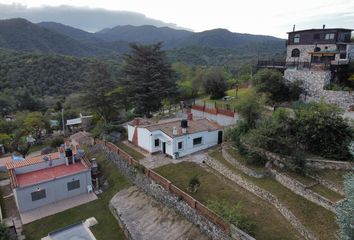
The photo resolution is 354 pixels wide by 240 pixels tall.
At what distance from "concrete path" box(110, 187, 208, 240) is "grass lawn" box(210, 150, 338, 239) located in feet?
15.1

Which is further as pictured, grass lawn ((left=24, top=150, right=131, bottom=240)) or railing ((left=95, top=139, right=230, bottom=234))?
grass lawn ((left=24, top=150, right=131, bottom=240))

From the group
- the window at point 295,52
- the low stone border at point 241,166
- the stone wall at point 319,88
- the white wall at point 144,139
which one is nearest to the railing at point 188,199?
the white wall at point 144,139

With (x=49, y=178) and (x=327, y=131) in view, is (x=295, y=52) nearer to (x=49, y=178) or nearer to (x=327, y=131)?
(x=327, y=131)

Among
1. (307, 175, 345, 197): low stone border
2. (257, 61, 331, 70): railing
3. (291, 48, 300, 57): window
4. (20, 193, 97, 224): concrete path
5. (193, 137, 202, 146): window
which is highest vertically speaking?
(291, 48, 300, 57): window

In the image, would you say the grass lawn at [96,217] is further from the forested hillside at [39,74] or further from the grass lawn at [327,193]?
the forested hillside at [39,74]

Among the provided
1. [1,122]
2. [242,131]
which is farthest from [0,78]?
[242,131]

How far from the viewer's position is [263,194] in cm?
1393

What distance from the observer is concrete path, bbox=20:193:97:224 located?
1668cm

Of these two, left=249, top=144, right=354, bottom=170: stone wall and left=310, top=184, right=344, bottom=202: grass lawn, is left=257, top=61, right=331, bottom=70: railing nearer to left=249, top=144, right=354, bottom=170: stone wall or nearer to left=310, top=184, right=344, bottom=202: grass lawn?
left=249, top=144, right=354, bottom=170: stone wall

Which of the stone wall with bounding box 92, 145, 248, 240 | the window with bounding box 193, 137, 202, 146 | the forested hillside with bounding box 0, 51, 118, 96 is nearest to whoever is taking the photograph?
the stone wall with bounding box 92, 145, 248, 240

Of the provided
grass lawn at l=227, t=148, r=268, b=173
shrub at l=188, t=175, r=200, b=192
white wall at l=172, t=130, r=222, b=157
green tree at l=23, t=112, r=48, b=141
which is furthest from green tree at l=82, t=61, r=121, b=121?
shrub at l=188, t=175, r=200, b=192

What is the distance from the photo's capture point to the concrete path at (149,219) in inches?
520

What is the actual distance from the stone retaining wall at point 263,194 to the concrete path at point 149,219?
4.07 metres

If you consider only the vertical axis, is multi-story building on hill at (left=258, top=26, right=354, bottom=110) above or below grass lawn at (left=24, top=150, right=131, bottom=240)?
above
